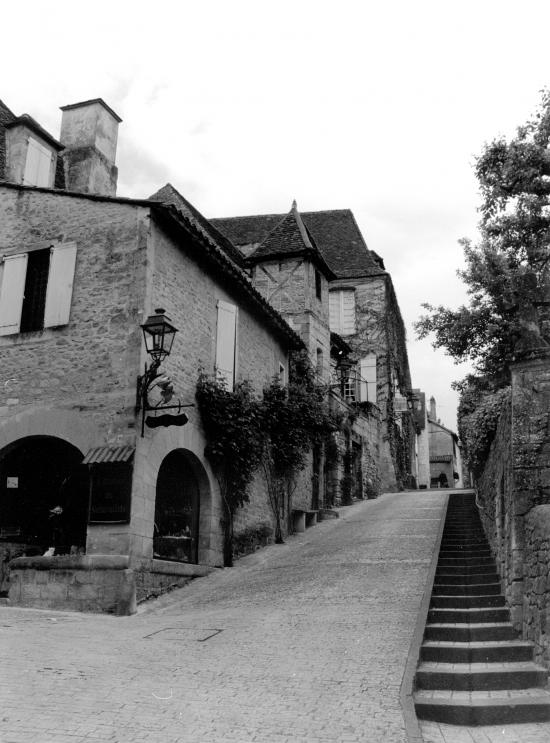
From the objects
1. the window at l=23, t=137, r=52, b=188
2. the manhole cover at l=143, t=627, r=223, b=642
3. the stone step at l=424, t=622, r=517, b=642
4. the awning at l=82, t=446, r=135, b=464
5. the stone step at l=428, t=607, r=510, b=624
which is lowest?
the manhole cover at l=143, t=627, r=223, b=642

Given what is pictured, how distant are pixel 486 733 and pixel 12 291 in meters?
9.78

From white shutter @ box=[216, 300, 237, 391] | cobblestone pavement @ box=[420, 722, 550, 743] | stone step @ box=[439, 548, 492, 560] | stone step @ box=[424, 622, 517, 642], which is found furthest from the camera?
white shutter @ box=[216, 300, 237, 391]

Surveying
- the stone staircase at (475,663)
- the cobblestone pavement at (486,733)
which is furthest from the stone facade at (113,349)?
the cobblestone pavement at (486,733)

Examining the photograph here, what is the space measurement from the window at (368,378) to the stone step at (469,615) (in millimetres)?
18320

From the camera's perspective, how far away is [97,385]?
11.2 m

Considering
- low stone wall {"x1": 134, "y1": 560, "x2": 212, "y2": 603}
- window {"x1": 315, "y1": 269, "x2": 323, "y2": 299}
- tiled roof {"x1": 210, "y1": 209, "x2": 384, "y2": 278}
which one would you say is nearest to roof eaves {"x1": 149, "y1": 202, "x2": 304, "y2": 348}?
window {"x1": 315, "y1": 269, "x2": 323, "y2": 299}

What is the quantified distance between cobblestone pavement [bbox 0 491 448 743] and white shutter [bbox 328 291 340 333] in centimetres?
1684

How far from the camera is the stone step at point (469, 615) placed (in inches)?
324

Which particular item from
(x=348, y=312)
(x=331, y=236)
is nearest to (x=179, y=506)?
(x=348, y=312)

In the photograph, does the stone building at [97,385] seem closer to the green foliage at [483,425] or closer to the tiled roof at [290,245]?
the green foliage at [483,425]

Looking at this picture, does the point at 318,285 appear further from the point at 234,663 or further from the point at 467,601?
the point at 234,663

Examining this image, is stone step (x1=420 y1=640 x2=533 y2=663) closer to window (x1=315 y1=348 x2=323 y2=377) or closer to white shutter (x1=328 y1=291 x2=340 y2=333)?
window (x1=315 y1=348 x2=323 y2=377)

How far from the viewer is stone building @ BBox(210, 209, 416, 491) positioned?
89.4 feet

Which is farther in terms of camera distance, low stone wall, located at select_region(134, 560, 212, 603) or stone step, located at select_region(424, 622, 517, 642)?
low stone wall, located at select_region(134, 560, 212, 603)
